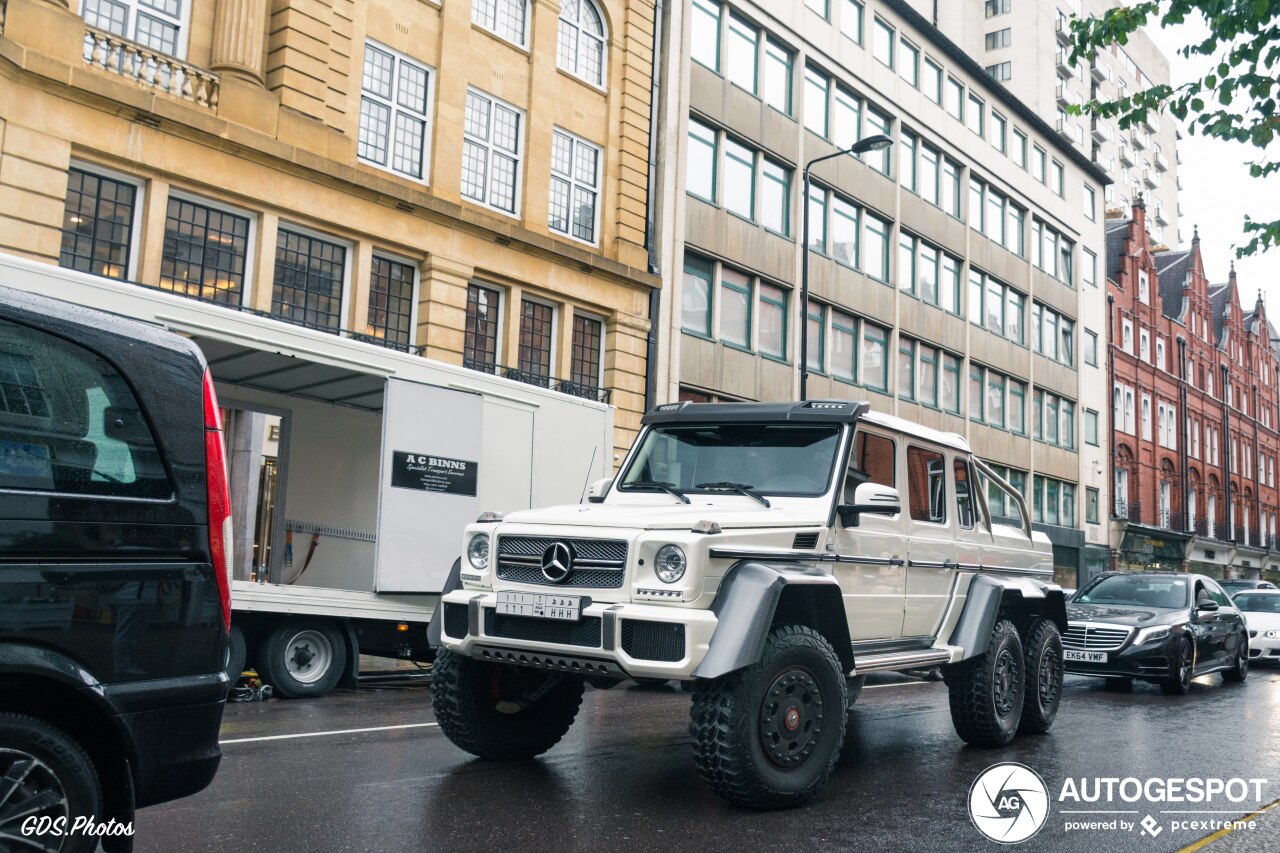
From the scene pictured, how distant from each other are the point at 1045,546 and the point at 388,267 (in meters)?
13.1

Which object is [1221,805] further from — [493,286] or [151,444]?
[493,286]

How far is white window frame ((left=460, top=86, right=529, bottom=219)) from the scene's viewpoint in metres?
21.3

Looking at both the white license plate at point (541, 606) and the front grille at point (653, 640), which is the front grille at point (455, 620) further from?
the front grille at point (653, 640)

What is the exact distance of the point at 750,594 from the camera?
593 cm

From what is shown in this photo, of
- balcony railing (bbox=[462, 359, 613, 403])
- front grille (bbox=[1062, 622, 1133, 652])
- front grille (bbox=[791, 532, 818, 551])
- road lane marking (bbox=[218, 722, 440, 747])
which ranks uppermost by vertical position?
balcony railing (bbox=[462, 359, 613, 403])

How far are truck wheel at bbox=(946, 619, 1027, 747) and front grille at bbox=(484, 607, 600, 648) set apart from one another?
3.21 meters

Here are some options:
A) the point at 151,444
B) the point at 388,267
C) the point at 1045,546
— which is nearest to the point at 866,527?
the point at 1045,546

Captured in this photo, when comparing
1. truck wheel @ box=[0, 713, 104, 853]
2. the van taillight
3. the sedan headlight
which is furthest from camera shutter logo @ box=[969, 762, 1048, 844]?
the sedan headlight

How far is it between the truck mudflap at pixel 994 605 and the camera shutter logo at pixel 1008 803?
80 centimetres

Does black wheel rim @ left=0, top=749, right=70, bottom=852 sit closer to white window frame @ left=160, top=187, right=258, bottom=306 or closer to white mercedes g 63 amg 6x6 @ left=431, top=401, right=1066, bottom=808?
white mercedes g 63 amg 6x6 @ left=431, top=401, right=1066, bottom=808

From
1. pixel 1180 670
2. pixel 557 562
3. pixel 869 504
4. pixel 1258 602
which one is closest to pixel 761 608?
pixel 557 562

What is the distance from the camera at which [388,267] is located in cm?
2003

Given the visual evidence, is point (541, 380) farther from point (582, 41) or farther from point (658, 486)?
point (658, 486)

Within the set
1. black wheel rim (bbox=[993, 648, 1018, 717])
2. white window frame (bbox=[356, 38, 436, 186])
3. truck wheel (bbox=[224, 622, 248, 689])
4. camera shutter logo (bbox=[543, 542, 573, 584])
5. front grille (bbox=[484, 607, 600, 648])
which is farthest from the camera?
white window frame (bbox=[356, 38, 436, 186])
